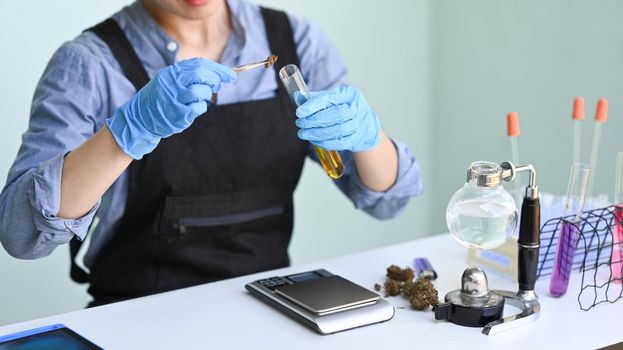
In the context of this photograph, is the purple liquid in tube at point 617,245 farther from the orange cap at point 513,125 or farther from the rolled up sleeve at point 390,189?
the rolled up sleeve at point 390,189

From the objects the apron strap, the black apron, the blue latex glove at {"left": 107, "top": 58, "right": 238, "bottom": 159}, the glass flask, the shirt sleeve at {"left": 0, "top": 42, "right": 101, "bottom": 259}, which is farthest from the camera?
the apron strap

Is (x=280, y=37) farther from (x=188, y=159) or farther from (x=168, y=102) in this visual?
(x=168, y=102)

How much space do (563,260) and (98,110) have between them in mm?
1063

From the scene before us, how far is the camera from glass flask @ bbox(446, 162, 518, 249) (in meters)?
1.38

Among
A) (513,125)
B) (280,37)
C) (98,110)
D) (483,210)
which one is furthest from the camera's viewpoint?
(280,37)

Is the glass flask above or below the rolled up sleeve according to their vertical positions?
above

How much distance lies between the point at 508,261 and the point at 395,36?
69.1 inches

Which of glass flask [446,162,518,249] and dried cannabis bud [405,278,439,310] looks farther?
dried cannabis bud [405,278,439,310]

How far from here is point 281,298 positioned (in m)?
1.55

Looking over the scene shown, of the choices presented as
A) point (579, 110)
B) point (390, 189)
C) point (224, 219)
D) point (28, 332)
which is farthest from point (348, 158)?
point (28, 332)

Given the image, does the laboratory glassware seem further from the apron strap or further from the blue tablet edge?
the apron strap

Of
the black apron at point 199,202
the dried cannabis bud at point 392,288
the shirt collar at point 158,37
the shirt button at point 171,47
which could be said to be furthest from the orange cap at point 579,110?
the shirt button at point 171,47

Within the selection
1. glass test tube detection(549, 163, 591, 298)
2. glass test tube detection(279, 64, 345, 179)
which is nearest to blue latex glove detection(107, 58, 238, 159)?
glass test tube detection(279, 64, 345, 179)

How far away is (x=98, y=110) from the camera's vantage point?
1.90 m
